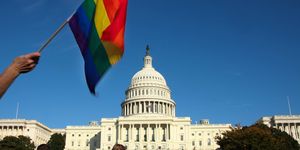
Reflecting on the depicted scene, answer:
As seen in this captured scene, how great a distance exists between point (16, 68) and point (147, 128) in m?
111

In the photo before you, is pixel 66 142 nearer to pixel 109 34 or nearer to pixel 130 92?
pixel 130 92

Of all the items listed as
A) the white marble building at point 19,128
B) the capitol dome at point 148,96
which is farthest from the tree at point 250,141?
the white marble building at point 19,128

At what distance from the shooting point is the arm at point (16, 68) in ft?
17.8

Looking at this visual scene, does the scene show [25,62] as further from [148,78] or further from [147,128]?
[148,78]

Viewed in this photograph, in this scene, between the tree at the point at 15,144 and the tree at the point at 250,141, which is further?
the tree at the point at 15,144

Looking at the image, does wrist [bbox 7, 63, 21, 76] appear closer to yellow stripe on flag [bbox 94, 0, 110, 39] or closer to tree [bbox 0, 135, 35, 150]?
yellow stripe on flag [bbox 94, 0, 110, 39]

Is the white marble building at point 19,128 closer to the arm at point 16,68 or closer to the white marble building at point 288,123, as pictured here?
the white marble building at point 288,123

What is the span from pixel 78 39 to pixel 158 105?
409 feet

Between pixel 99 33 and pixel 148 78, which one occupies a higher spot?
pixel 148 78

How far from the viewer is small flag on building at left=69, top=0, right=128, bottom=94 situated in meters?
9.27

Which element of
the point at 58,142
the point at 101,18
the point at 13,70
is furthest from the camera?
the point at 58,142

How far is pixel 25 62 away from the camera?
583 centimetres

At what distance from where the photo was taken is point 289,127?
123 meters

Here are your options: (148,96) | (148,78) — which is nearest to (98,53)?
(148,96)
